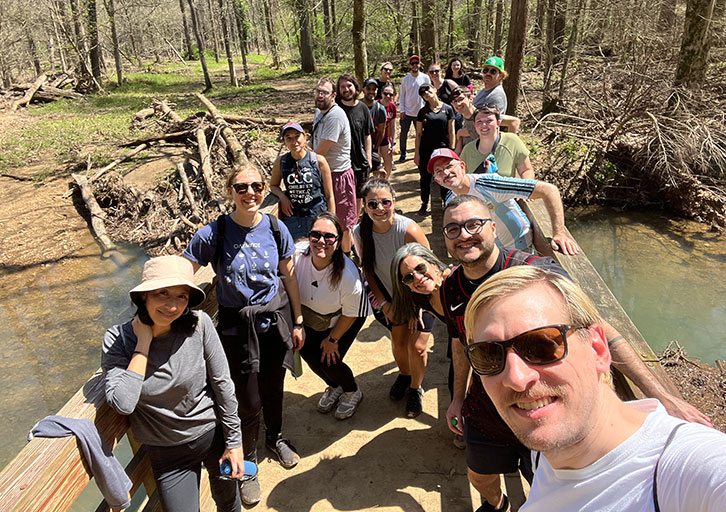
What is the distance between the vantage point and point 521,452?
2426mm

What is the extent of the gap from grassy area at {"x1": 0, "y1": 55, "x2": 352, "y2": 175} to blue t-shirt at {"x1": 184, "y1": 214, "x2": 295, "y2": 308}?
11.1 metres

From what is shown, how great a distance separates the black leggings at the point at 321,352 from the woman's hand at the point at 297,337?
243mm

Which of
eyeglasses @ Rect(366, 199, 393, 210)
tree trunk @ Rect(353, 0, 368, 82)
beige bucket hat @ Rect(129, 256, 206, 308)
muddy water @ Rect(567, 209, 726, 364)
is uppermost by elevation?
tree trunk @ Rect(353, 0, 368, 82)

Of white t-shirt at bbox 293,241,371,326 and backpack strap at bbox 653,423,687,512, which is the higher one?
backpack strap at bbox 653,423,687,512

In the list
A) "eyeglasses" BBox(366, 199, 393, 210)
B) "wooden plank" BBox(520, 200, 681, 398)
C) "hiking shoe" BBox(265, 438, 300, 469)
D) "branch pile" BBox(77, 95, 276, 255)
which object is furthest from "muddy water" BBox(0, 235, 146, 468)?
"wooden plank" BBox(520, 200, 681, 398)

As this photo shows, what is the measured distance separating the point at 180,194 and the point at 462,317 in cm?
888

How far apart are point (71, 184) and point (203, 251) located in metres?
10.6

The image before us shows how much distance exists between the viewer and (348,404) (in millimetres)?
3992

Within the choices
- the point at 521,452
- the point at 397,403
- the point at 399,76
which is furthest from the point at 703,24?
the point at 399,76

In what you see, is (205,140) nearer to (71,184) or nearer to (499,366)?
(71,184)

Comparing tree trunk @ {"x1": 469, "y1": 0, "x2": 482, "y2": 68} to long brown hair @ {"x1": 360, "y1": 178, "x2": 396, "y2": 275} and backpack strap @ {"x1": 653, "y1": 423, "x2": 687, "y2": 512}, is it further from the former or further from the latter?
backpack strap @ {"x1": 653, "y1": 423, "x2": 687, "y2": 512}

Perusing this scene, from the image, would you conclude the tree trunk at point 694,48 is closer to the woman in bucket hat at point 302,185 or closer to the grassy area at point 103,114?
the woman in bucket hat at point 302,185

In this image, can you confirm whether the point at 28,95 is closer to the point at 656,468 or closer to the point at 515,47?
the point at 515,47

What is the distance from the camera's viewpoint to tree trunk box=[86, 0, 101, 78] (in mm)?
24688
